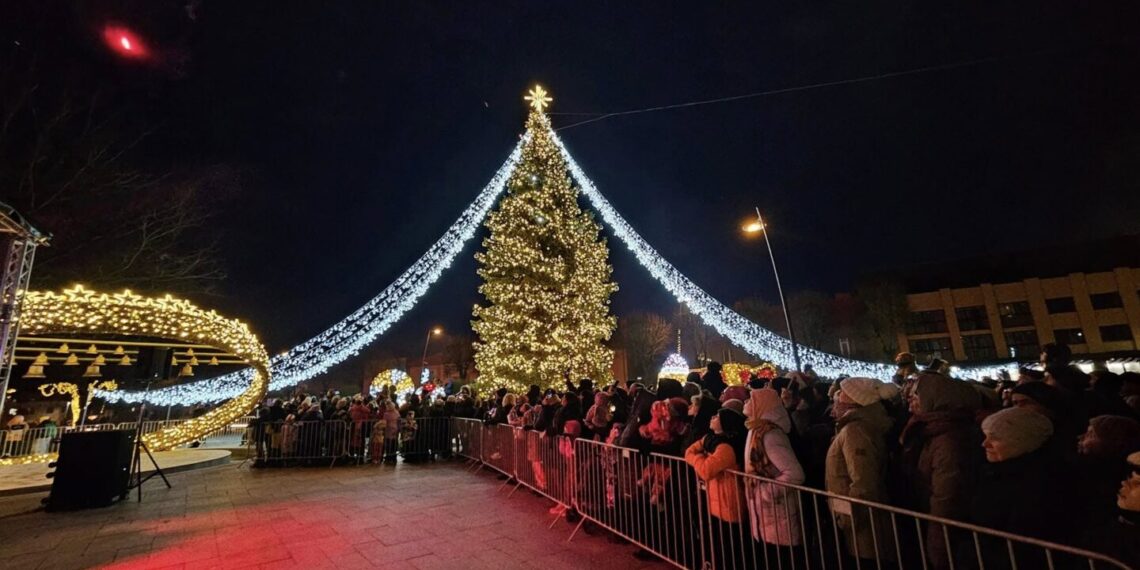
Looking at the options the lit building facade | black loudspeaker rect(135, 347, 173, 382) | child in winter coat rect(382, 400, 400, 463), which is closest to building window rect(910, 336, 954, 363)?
the lit building facade

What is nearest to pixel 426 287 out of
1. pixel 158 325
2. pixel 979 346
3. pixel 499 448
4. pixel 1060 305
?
pixel 158 325

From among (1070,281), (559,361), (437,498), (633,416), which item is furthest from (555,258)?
(1070,281)

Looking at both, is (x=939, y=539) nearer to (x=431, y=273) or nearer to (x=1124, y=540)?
(x=1124, y=540)

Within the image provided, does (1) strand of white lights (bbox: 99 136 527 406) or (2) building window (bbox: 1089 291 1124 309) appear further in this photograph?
Result: (2) building window (bbox: 1089 291 1124 309)

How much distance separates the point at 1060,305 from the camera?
4378 cm

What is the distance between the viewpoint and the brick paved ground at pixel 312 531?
15.8ft

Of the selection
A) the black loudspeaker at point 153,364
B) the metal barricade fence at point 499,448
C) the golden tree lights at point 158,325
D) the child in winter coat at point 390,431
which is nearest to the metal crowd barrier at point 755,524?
the metal barricade fence at point 499,448

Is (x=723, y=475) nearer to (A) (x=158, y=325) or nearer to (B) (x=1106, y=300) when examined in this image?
(A) (x=158, y=325)

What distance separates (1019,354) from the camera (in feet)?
144

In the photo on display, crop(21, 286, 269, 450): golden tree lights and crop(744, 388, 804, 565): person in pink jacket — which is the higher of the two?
crop(21, 286, 269, 450): golden tree lights

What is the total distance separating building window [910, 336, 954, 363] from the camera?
154 ft

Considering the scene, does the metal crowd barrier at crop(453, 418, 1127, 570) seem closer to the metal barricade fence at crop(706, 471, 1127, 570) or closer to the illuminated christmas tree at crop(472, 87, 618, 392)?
the metal barricade fence at crop(706, 471, 1127, 570)

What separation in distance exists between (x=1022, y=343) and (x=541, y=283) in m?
51.2

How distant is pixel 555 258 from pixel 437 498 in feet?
35.1
